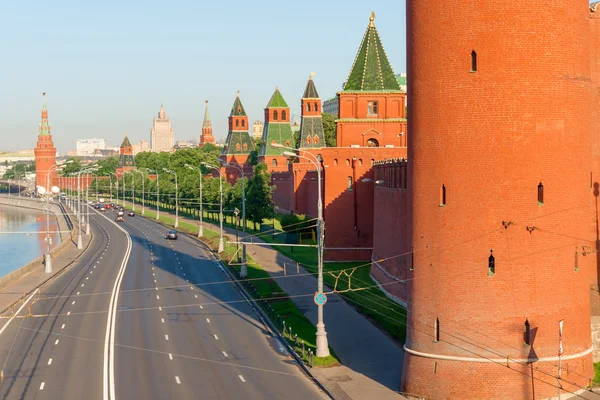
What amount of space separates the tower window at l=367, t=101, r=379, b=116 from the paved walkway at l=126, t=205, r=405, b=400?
71.8ft

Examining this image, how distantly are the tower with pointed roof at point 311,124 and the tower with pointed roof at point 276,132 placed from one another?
17022 mm

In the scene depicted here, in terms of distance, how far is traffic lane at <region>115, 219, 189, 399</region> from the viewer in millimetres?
32781

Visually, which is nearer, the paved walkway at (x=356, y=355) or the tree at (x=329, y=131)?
the paved walkway at (x=356, y=355)

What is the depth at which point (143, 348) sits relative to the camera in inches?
1582

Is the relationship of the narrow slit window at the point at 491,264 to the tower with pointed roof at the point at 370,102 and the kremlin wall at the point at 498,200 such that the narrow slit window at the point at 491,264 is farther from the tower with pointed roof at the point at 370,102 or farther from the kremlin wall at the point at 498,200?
the tower with pointed roof at the point at 370,102

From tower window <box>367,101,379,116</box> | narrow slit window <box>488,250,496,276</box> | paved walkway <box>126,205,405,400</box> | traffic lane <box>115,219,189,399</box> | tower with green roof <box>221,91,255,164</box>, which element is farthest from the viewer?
tower with green roof <box>221,91,255,164</box>

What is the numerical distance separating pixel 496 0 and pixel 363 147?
127 ft

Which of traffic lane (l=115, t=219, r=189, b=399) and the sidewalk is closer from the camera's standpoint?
traffic lane (l=115, t=219, r=189, b=399)

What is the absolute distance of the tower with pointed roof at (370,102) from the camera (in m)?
73.6

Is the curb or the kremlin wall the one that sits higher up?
the kremlin wall

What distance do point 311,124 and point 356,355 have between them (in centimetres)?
8741

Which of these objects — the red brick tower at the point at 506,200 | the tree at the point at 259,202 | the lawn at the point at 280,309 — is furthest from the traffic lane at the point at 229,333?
the tree at the point at 259,202

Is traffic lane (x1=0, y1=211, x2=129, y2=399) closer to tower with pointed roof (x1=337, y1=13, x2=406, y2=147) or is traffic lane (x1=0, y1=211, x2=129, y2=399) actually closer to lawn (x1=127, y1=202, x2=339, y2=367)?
lawn (x1=127, y1=202, x2=339, y2=367)

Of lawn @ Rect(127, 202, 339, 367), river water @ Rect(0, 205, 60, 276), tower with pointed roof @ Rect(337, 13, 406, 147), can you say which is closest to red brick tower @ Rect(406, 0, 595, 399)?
lawn @ Rect(127, 202, 339, 367)
